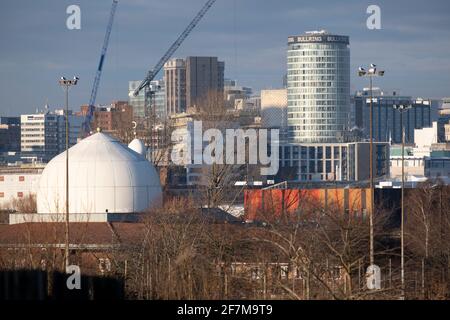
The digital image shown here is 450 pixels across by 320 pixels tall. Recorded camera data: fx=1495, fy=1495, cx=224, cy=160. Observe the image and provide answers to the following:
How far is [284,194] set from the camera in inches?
2365

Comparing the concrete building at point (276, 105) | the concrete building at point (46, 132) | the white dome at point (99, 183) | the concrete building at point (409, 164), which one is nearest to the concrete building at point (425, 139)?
the concrete building at point (409, 164)

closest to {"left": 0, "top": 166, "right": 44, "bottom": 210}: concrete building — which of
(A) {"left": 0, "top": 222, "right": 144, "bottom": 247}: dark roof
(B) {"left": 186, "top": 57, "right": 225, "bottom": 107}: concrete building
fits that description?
(A) {"left": 0, "top": 222, "right": 144, "bottom": 247}: dark roof

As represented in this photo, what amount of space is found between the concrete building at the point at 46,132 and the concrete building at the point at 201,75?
1511cm

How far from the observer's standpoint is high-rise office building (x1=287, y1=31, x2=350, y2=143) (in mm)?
194625

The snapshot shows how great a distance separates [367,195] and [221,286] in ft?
83.1

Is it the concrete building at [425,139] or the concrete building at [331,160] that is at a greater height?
the concrete building at [425,139]

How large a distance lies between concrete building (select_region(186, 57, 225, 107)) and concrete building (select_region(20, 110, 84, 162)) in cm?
1511

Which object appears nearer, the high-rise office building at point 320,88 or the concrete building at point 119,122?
the concrete building at point 119,122

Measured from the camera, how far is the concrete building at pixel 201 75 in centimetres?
19200

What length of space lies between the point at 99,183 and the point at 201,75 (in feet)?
470

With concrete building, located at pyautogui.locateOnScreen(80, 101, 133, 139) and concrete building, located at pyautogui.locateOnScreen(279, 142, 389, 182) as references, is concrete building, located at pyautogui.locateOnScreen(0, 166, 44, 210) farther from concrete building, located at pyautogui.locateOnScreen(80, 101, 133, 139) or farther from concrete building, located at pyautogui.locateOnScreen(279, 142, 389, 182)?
concrete building, located at pyautogui.locateOnScreen(279, 142, 389, 182)

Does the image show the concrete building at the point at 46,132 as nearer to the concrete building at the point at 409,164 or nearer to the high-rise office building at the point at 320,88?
the high-rise office building at the point at 320,88

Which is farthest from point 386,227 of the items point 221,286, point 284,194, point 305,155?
point 305,155
